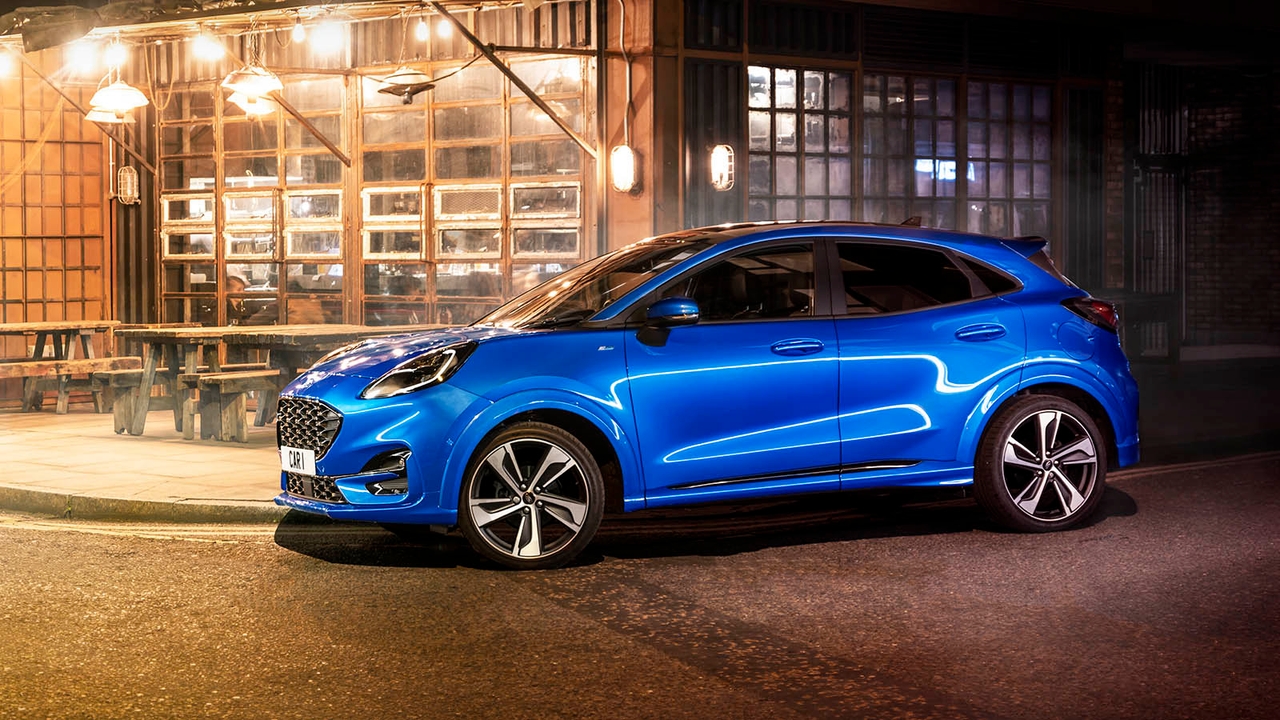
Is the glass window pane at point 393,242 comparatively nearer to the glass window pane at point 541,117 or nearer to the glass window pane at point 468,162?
the glass window pane at point 468,162

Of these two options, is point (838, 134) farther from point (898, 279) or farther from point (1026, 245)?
point (898, 279)

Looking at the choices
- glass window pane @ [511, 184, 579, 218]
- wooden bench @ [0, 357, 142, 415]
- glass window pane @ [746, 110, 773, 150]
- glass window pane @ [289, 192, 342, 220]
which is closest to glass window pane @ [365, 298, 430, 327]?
glass window pane @ [289, 192, 342, 220]

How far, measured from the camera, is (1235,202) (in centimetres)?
2075

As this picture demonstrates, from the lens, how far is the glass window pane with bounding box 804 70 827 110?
48.0 feet

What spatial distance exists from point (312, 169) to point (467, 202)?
2047 millimetres

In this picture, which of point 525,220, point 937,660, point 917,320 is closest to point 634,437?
point 917,320

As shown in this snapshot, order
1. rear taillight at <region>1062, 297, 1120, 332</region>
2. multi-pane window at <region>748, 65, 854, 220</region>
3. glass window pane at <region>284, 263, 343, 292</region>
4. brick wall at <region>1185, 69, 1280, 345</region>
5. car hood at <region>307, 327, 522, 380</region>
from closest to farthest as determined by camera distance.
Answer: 1. car hood at <region>307, 327, 522, 380</region>
2. rear taillight at <region>1062, 297, 1120, 332</region>
3. multi-pane window at <region>748, 65, 854, 220</region>
4. glass window pane at <region>284, 263, 343, 292</region>
5. brick wall at <region>1185, 69, 1280, 345</region>

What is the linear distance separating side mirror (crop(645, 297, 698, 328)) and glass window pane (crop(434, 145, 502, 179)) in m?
7.75

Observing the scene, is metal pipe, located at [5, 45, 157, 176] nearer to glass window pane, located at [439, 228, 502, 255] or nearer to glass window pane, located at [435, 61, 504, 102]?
glass window pane, located at [435, 61, 504, 102]

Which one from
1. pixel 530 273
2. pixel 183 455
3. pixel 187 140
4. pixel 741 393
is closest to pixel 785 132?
pixel 530 273

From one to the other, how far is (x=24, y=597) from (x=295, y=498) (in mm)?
1322

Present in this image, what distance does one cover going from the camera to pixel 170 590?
6.61 meters

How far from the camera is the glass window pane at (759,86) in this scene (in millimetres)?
14227

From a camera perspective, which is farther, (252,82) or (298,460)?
(252,82)
